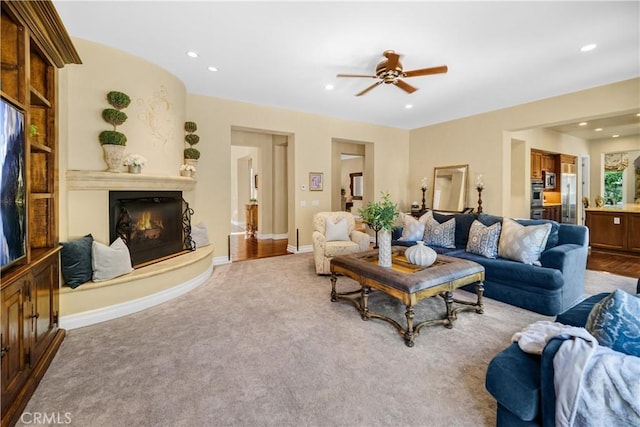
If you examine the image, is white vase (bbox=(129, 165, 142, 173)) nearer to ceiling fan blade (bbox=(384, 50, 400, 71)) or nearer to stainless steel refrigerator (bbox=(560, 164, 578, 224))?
ceiling fan blade (bbox=(384, 50, 400, 71))

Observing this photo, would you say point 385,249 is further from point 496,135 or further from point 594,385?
point 496,135

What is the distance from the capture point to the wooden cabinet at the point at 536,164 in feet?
22.9

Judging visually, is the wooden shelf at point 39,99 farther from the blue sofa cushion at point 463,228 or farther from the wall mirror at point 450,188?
the wall mirror at point 450,188

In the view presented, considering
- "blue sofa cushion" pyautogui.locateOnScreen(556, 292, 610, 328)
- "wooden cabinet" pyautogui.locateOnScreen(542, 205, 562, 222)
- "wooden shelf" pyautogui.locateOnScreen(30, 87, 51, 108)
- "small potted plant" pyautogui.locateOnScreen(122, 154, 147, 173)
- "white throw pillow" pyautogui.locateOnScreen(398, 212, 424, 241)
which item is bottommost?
"blue sofa cushion" pyautogui.locateOnScreen(556, 292, 610, 328)

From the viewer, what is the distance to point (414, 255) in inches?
115

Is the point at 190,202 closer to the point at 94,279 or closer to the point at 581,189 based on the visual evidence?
the point at 94,279

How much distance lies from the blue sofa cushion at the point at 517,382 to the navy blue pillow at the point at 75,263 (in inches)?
137

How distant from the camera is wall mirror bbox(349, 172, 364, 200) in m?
13.0

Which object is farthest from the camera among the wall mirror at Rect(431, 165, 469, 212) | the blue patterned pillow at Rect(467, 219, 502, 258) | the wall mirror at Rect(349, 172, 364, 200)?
the wall mirror at Rect(349, 172, 364, 200)

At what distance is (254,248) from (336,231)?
254cm

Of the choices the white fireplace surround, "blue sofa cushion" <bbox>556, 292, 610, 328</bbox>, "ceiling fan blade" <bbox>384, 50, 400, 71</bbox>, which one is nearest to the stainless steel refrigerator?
"ceiling fan blade" <bbox>384, 50, 400, 71</bbox>

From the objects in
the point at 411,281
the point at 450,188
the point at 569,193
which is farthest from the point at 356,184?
the point at 411,281

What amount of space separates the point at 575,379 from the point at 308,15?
3.15m

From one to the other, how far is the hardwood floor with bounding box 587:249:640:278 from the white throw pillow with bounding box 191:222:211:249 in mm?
6366
